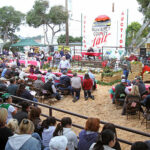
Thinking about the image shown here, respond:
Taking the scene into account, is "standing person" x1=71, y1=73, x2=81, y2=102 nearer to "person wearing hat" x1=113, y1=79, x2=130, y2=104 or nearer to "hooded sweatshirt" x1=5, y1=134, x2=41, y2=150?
"person wearing hat" x1=113, y1=79, x2=130, y2=104

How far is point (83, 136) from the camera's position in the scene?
11.2 feet

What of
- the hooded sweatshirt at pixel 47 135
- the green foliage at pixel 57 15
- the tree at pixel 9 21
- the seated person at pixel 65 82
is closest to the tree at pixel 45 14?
the green foliage at pixel 57 15

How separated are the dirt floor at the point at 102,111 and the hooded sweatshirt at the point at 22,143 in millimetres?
3167

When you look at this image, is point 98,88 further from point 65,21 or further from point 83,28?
point 65,21

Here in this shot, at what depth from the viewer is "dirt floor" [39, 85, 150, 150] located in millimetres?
6526

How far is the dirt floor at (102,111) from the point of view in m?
6.53

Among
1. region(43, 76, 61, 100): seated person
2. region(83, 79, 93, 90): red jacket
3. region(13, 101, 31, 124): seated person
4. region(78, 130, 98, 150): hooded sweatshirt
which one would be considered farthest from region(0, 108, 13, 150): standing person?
region(83, 79, 93, 90): red jacket

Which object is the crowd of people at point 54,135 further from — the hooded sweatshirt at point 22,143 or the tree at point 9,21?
the tree at point 9,21

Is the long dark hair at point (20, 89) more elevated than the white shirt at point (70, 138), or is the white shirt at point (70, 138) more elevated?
the long dark hair at point (20, 89)

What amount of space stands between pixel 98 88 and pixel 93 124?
308 inches

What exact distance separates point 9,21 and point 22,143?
34.4 metres

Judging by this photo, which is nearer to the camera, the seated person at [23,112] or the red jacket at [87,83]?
the seated person at [23,112]

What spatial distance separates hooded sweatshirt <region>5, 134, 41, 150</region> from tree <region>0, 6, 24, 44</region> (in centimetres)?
3395

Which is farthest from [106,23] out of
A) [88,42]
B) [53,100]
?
[53,100]
